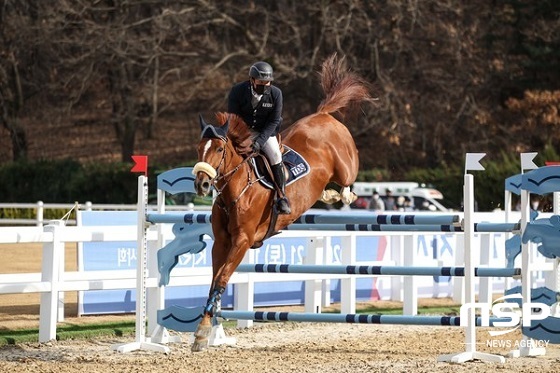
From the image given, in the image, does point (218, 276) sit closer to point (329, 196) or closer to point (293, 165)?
point (293, 165)

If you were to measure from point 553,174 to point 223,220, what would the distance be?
9.72ft

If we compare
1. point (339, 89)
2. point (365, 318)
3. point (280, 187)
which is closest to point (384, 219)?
point (365, 318)

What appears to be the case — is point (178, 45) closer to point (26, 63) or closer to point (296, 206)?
point (26, 63)

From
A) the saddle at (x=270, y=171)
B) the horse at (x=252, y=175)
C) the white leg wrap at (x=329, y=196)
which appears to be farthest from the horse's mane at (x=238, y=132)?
the white leg wrap at (x=329, y=196)

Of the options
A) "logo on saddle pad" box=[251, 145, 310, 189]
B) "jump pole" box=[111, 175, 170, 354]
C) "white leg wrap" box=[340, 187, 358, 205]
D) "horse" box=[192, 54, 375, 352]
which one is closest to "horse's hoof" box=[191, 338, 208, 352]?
"horse" box=[192, 54, 375, 352]

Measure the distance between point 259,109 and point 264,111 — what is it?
2.1 inches

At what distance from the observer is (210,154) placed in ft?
28.5

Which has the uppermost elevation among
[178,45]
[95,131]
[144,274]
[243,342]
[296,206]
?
[178,45]

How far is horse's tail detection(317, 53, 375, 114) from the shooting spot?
11.1 m

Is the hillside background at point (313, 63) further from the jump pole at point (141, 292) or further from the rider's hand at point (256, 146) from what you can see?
the rider's hand at point (256, 146)

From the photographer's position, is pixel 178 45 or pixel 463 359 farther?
pixel 178 45

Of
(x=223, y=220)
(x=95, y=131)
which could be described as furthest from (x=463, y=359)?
(x=95, y=131)

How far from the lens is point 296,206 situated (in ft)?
32.6

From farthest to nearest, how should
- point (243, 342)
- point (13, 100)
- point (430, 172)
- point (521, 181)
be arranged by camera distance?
1. point (13, 100)
2. point (430, 172)
3. point (243, 342)
4. point (521, 181)
